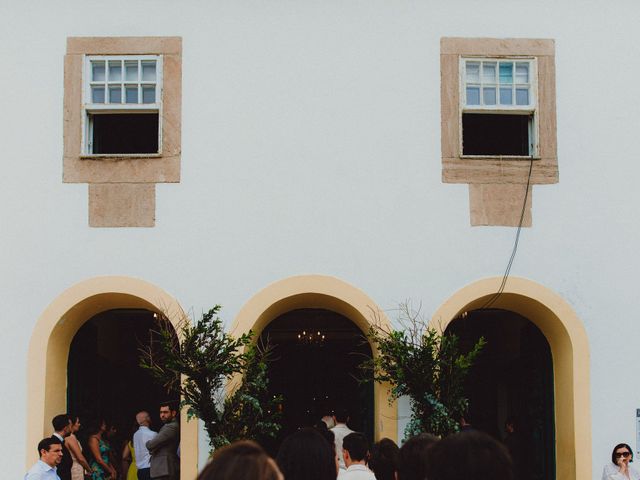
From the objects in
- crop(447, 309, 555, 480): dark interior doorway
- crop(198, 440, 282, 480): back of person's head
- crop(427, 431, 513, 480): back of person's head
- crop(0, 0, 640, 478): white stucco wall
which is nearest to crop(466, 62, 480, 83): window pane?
crop(0, 0, 640, 478): white stucco wall

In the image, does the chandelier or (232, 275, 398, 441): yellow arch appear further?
the chandelier

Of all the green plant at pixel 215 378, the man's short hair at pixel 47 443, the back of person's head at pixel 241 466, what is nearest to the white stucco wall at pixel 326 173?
the green plant at pixel 215 378

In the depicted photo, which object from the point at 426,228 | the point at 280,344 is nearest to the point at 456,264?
the point at 426,228

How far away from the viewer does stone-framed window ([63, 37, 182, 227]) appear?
→ 11984 mm

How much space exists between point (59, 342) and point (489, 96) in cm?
575

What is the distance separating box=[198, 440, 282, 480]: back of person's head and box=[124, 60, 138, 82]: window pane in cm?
863

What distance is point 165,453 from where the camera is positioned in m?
12.3

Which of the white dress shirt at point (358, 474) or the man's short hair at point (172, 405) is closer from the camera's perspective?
the white dress shirt at point (358, 474)

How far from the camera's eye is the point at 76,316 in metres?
12.2

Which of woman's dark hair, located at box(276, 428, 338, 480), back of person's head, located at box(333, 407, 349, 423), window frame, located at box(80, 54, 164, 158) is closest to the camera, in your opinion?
woman's dark hair, located at box(276, 428, 338, 480)

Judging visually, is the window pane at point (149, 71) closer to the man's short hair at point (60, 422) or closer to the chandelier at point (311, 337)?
the man's short hair at point (60, 422)

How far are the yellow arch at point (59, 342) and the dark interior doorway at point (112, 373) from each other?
0.68 metres

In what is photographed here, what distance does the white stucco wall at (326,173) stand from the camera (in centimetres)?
1188

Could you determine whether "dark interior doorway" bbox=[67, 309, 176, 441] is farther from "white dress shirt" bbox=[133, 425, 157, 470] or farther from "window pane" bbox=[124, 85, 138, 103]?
"window pane" bbox=[124, 85, 138, 103]
